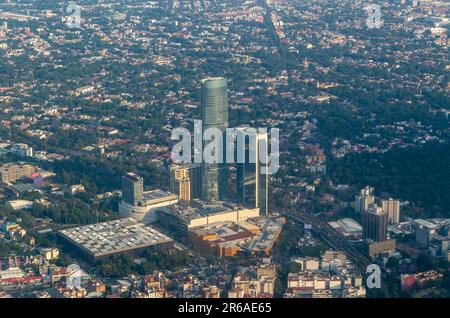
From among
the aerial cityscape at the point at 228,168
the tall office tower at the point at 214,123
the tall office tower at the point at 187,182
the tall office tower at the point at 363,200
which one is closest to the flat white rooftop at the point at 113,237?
the aerial cityscape at the point at 228,168

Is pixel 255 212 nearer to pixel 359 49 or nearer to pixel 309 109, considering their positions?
pixel 309 109

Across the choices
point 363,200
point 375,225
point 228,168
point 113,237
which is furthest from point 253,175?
point 113,237

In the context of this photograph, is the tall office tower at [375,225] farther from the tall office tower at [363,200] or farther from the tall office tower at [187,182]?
the tall office tower at [187,182]

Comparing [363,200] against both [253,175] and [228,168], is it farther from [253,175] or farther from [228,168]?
[228,168]

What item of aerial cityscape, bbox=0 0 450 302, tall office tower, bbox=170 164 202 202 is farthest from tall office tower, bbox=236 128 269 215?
tall office tower, bbox=170 164 202 202

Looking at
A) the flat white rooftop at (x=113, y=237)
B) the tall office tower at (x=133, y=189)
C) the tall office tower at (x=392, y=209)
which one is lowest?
the flat white rooftop at (x=113, y=237)

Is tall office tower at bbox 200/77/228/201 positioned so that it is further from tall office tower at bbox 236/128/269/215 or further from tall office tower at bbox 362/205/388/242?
tall office tower at bbox 362/205/388/242
